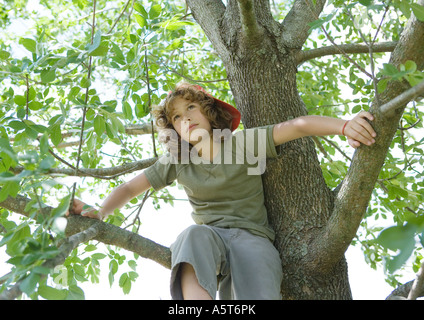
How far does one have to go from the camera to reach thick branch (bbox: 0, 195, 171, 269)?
2.29 meters

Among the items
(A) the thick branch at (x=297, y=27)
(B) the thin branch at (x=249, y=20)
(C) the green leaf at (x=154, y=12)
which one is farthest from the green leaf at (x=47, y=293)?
(A) the thick branch at (x=297, y=27)

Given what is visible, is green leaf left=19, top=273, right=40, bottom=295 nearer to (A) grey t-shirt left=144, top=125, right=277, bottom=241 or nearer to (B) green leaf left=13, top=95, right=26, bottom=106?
(B) green leaf left=13, top=95, right=26, bottom=106

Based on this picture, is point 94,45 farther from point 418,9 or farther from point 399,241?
point 399,241

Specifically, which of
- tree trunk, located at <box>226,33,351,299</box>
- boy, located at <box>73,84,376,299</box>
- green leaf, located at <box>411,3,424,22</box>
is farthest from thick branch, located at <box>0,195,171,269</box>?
green leaf, located at <box>411,3,424,22</box>

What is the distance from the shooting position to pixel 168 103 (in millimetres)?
3006

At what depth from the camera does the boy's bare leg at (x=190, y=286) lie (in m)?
2.10

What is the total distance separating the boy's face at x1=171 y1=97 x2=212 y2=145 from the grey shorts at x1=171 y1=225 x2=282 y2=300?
0.59m

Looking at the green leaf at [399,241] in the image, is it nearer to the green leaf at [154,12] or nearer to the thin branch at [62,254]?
the thin branch at [62,254]

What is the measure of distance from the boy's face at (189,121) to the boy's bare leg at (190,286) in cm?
90

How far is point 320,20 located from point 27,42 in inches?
50.4
